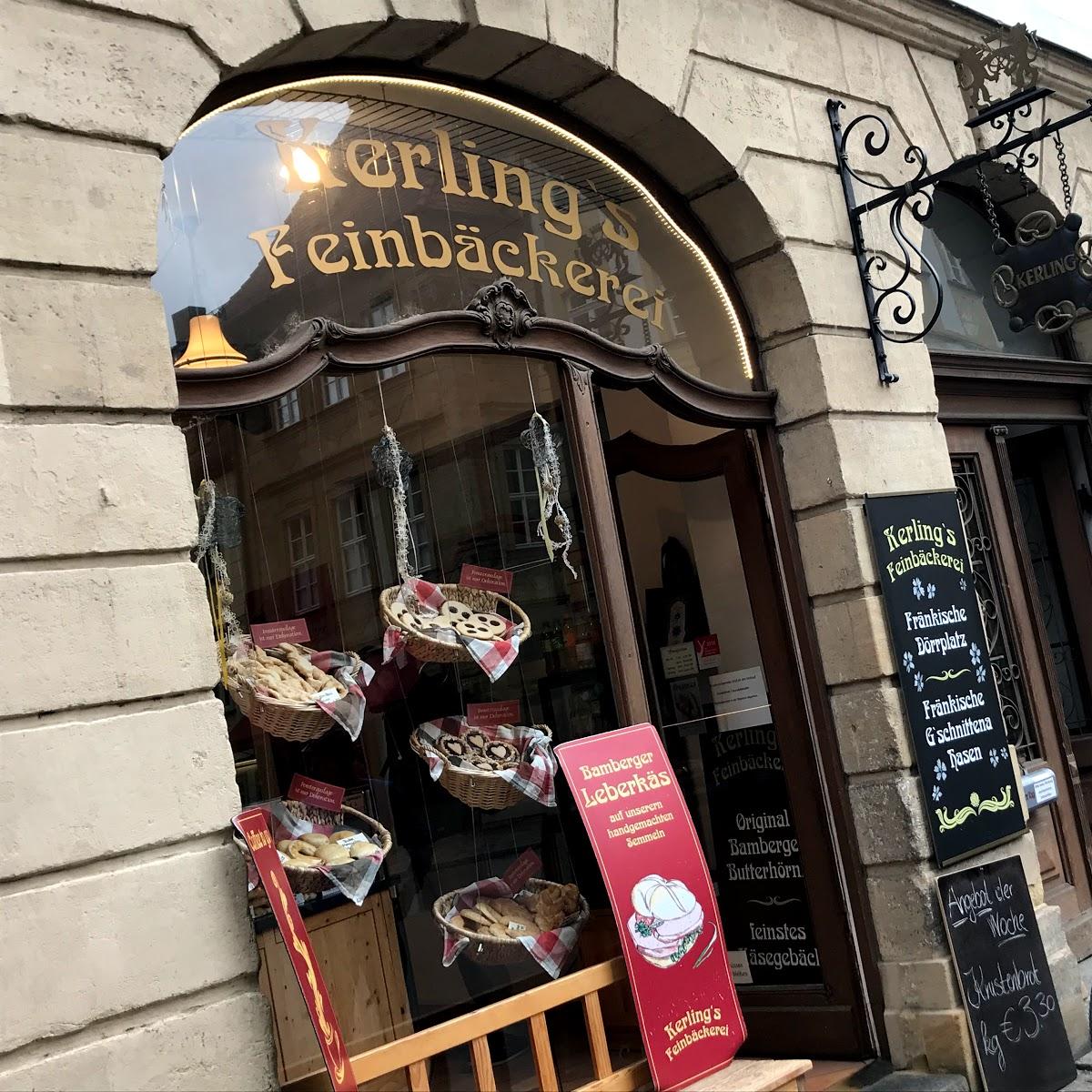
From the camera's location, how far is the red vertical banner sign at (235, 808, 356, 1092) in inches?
A: 123

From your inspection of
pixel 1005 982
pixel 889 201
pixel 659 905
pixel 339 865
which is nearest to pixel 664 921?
pixel 659 905

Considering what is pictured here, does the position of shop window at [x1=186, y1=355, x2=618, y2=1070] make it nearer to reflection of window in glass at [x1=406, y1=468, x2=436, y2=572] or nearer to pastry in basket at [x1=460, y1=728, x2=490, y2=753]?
reflection of window in glass at [x1=406, y1=468, x2=436, y2=572]

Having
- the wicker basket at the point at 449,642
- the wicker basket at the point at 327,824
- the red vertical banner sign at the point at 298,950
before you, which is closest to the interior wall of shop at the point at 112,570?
the red vertical banner sign at the point at 298,950

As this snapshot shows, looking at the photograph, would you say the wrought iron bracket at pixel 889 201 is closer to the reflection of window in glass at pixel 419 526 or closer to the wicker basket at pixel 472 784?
the reflection of window in glass at pixel 419 526

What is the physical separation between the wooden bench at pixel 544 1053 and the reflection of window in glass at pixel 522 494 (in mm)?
1593

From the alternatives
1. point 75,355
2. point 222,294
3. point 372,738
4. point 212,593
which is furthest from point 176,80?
point 372,738

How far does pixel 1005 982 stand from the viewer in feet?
16.6

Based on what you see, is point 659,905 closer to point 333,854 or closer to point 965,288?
point 333,854

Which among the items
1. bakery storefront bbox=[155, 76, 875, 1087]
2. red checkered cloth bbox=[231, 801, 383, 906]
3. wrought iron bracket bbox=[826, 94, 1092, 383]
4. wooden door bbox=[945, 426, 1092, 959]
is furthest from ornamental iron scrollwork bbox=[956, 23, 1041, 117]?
red checkered cloth bbox=[231, 801, 383, 906]

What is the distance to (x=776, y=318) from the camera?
5.42 metres

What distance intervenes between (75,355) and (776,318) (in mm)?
3146

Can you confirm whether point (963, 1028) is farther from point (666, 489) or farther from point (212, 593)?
point (212, 593)

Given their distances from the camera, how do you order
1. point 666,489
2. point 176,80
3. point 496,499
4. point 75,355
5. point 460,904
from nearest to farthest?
1. point 75,355
2. point 176,80
3. point 460,904
4. point 496,499
5. point 666,489

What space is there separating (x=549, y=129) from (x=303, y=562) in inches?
77.7
